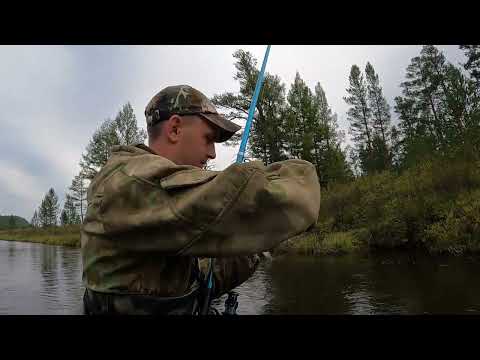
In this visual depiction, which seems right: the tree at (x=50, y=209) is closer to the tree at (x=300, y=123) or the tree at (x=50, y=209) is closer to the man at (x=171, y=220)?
the tree at (x=300, y=123)

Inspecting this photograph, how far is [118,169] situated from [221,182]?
15.8 inches

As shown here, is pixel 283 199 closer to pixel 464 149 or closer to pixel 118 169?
pixel 118 169

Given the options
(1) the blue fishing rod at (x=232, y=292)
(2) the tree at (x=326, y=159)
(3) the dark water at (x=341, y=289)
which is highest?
(2) the tree at (x=326, y=159)

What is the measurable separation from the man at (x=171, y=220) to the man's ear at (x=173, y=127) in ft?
0.48

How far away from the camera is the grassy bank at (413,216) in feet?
43.2

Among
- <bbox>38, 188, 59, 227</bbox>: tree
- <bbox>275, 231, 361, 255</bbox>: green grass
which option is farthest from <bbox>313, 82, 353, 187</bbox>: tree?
<bbox>38, 188, 59, 227</bbox>: tree

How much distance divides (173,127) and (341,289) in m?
9.40

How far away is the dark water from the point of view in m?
7.87

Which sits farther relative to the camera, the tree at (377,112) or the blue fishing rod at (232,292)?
the tree at (377,112)

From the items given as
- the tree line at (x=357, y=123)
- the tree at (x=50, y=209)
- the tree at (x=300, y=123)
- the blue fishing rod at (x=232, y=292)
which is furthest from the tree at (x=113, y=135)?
the tree at (x=50, y=209)

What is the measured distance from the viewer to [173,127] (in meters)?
1.49

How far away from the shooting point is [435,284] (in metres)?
9.20

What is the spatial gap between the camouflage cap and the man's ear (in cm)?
2

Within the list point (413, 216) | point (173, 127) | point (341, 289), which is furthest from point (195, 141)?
point (413, 216)
